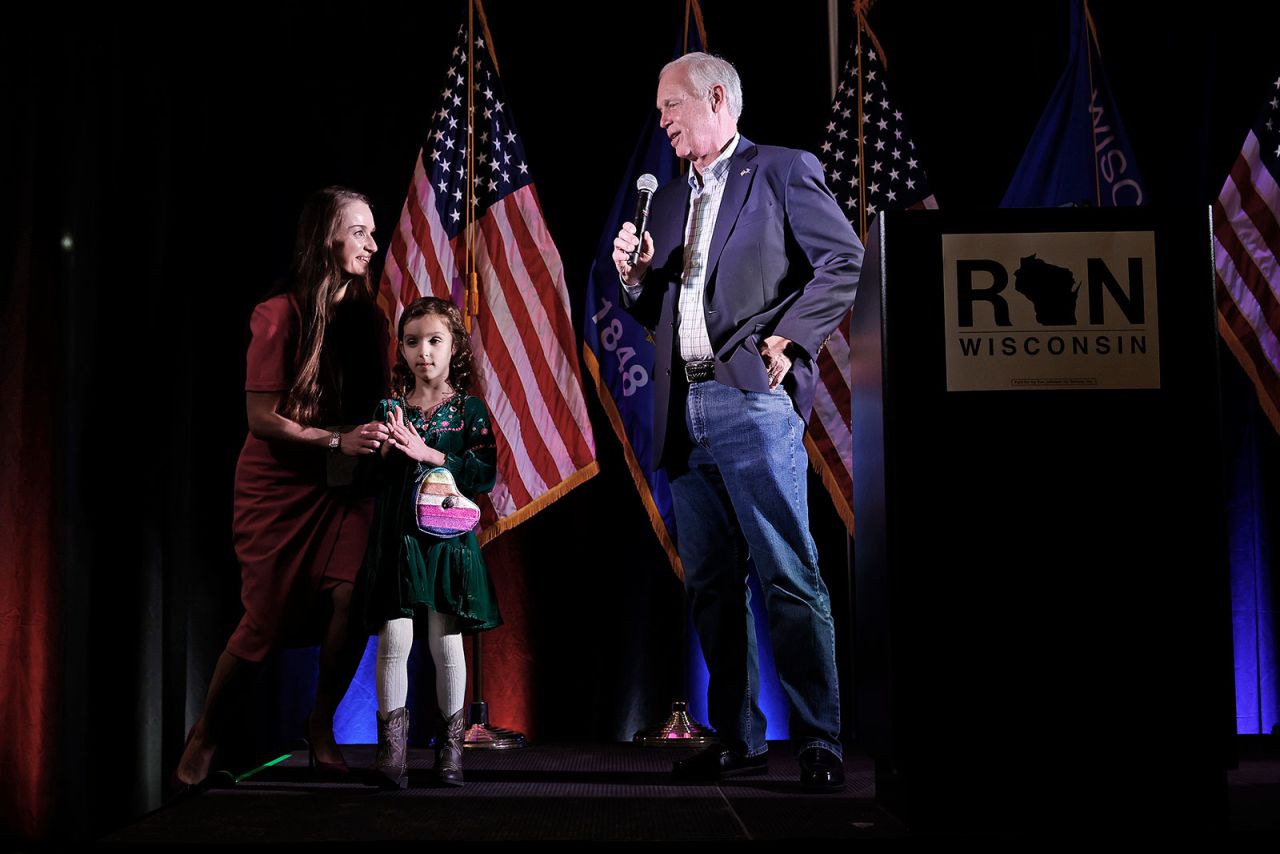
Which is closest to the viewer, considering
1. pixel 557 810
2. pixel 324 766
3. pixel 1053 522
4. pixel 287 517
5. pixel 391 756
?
pixel 1053 522

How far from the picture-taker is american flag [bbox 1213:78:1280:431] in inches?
157

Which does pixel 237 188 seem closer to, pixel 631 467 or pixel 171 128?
pixel 171 128

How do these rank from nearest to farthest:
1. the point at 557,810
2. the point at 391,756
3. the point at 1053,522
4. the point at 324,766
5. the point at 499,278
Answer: the point at 1053,522, the point at 557,810, the point at 391,756, the point at 324,766, the point at 499,278

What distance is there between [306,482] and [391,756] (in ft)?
3.10

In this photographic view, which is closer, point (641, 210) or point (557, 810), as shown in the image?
point (557, 810)

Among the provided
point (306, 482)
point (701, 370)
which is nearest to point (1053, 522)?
point (701, 370)

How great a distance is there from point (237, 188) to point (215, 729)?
2.15 m

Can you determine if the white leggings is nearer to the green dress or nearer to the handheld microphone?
the green dress

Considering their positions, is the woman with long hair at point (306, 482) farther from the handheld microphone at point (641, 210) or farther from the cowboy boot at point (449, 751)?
the handheld microphone at point (641, 210)

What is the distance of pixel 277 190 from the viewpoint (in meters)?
4.26

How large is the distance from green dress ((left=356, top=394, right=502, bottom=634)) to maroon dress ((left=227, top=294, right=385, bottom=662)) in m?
0.26

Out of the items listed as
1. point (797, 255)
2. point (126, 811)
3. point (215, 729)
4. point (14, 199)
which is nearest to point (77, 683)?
point (126, 811)

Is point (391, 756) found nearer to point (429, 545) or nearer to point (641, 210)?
point (429, 545)

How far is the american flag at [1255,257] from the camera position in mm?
3977
